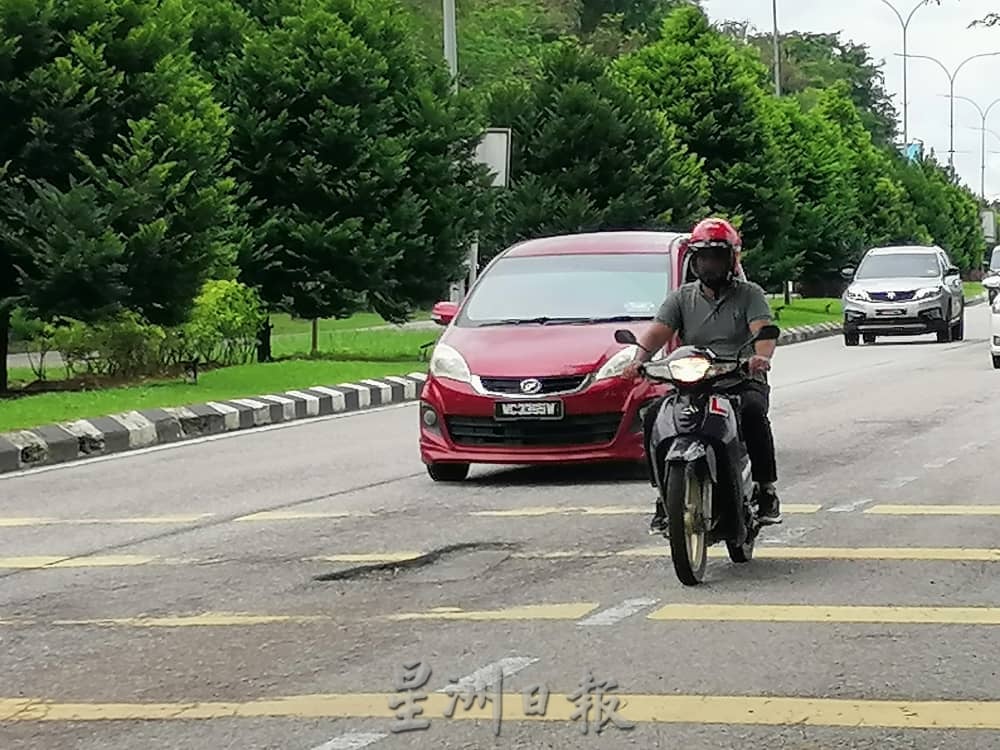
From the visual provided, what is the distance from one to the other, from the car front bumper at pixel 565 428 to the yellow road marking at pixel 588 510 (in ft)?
3.57

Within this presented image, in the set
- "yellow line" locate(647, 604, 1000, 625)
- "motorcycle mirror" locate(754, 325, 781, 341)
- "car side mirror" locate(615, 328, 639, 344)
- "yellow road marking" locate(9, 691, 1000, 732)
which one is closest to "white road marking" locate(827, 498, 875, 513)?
"car side mirror" locate(615, 328, 639, 344)

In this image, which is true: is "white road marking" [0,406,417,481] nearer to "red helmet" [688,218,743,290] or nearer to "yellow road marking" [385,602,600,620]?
"red helmet" [688,218,743,290]

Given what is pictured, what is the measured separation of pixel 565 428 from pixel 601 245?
218cm

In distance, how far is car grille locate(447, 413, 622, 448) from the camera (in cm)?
Answer: 1291

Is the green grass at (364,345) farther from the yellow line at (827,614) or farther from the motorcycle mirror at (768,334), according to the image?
the yellow line at (827,614)

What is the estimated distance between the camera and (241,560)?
32.9 ft

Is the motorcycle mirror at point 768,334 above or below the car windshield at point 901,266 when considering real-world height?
above

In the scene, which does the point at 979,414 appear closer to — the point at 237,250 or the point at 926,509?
the point at 926,509

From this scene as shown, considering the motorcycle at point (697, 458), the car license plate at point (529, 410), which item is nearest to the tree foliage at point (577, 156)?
the car license plate at point (529, 410)

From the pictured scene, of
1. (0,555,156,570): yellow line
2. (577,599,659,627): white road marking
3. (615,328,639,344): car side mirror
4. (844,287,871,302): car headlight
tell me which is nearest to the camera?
(577,599,659,627): white road marking

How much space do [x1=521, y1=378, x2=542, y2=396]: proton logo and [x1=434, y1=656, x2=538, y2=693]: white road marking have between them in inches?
228

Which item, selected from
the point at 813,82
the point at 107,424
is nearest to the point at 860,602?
the point at 107,424

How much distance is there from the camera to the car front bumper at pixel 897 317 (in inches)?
1368

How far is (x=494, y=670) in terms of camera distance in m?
6.95
